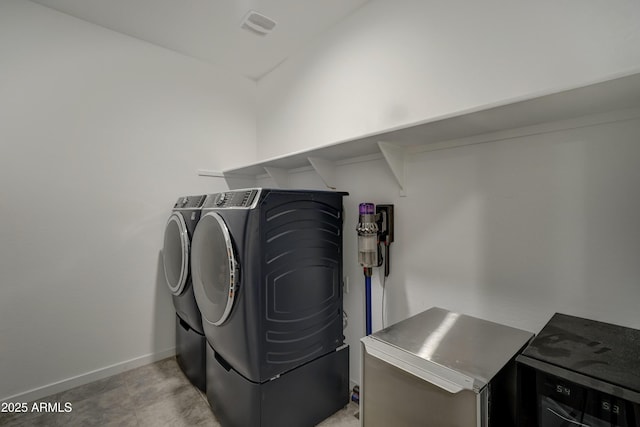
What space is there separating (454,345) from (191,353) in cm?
201

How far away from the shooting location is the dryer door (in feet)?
6.81

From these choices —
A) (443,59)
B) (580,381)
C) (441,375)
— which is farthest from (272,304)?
(443,59)

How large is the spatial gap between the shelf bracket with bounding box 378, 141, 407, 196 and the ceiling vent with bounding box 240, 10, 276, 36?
157cm

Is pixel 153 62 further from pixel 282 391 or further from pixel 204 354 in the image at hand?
pixel 282 391

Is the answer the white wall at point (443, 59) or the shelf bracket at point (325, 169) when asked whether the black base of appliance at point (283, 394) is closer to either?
the shelf bracket at point (325, 169)

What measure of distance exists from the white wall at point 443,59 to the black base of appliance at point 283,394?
1555mm

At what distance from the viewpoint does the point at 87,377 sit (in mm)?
2246

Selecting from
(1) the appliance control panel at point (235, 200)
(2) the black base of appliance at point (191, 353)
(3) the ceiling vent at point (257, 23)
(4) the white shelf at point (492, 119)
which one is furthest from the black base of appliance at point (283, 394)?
(3) the ceiling vent at point (257, 23)

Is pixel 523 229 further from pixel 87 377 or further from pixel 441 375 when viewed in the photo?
pixel 87 377

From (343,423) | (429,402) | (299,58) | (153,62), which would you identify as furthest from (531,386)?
(153,62)

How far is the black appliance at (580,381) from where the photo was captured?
26.1 inches

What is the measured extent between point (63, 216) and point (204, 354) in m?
1.58

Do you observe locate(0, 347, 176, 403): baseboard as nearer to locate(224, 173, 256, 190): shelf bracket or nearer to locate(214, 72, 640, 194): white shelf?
locate(224, 173, 256, 190): shelf bracket

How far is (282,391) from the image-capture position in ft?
5.13
